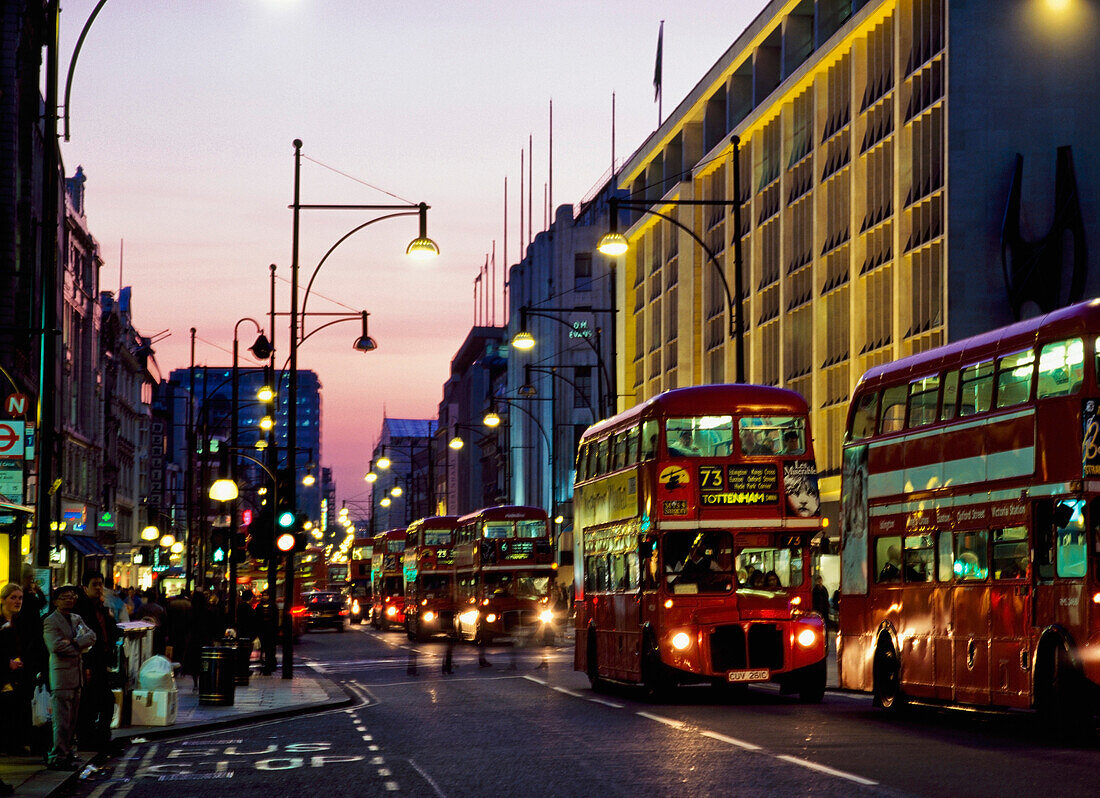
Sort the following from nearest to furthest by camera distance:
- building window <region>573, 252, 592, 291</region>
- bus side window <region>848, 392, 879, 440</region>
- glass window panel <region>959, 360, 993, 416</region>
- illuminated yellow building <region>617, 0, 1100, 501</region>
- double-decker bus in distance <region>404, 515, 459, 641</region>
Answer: glass window panel <region>959, 360, 993, 416</region> → bus side window <region>848, 392, 879, 440</region> → illuminated yellow building <region>617, 0, 1100, 501</region> → double-decker bus in distance <region>404, 515, 459, 641</region> → building window <region>573, 252, 592, 291</region>

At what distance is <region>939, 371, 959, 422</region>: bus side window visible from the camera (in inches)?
773

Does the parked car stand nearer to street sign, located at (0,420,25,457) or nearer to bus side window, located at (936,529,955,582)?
street sign, located at (0,420,25,457)

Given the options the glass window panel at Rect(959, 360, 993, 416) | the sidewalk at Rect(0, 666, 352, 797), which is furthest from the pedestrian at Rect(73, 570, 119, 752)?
the glass window panel at Rect(959, 360, 993, 416)

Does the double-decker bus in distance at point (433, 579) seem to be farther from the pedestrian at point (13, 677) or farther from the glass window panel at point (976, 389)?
the pedestrian at point (13, 677)

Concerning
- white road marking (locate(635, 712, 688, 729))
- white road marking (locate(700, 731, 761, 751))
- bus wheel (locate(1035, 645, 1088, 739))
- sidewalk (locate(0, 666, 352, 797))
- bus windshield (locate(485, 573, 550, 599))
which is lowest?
sidewalk (locate(0, 666, 352, 797))

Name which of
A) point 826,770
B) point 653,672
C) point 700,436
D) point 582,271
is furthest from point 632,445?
point 582,271

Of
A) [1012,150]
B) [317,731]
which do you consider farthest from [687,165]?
[317,731]

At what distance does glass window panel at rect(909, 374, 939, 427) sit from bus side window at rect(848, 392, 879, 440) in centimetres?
116

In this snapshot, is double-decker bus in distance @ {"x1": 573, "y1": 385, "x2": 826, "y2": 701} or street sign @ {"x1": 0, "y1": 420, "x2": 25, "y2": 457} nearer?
double-decker bus in distance @ {"x1": 573, "y1": 385, "x2": 826, "y2": 701}

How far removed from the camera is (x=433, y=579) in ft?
192

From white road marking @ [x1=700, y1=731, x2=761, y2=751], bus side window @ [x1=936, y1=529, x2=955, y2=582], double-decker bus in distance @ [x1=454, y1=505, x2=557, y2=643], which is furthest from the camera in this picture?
double-decker bus in distance @ [x1=454, y1=505, x2=557, y2=643]

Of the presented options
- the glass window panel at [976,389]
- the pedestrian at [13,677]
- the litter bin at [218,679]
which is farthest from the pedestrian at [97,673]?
the glass window panel at [976,389]

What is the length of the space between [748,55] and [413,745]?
51380mm

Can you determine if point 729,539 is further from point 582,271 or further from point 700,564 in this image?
point 582,271
